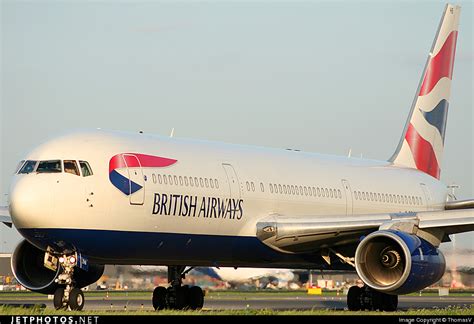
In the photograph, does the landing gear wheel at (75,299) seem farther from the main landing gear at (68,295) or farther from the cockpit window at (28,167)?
the cockpit window at (28,167)

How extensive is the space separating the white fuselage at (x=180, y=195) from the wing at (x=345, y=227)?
1.90ft

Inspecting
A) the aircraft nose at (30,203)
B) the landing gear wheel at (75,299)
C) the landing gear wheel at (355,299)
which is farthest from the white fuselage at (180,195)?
the landing gear wheel at (355,299)

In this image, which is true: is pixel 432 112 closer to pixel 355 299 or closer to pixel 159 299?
pixel 355 299

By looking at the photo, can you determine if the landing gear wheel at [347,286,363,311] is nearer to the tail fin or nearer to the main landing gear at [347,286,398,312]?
the main landing gear at [347,286,398,312]

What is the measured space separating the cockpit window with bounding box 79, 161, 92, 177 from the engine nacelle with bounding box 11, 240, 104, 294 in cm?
384

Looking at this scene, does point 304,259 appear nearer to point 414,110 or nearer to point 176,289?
point 176,289

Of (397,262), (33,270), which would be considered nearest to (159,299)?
(33,270)

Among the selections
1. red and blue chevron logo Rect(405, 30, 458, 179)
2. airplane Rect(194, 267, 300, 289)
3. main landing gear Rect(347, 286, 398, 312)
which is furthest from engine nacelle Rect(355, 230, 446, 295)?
airplane Rect(194, 267, 300, 289)

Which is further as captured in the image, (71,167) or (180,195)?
(180,195)

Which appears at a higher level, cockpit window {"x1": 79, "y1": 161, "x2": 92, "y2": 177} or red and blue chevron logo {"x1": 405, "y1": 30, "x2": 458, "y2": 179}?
red and blue chevron logo {"x1": 405, "y1": 30, "x2": 458, "y2": 179}

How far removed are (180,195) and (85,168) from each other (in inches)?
106

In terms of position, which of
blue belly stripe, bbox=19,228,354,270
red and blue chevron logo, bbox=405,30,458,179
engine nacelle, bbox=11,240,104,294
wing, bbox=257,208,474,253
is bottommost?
engine nacelle, bbox=11,240,104,294

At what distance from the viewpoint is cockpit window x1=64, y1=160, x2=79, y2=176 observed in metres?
22.6

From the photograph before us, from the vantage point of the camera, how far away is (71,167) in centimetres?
2272
